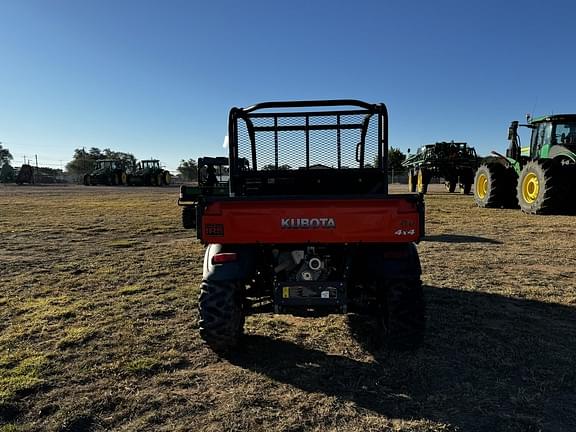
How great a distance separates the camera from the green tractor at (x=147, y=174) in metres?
40.4

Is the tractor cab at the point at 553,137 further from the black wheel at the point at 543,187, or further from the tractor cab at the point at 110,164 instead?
the tractor cab at the point at 110,164

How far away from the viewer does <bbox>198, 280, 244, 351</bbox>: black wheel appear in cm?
332

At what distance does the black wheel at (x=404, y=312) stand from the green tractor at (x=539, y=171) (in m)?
9.97

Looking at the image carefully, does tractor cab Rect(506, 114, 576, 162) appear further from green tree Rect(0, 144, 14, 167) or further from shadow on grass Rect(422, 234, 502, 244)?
green tree Rect(0, 144, 14, 167)

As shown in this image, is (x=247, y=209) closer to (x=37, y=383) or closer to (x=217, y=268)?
(x=217, y=268)

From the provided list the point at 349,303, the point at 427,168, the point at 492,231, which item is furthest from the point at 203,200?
the point at 427,168

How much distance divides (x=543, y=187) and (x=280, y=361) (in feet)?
35.1

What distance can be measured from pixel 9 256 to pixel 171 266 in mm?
2880

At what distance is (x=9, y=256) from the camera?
Result: 287 inches

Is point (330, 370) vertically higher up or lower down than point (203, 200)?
lower down

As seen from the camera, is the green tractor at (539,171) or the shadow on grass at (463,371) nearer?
the shadow on grass at (463,371)

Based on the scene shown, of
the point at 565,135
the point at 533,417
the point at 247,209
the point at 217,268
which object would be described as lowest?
the point at 533,417

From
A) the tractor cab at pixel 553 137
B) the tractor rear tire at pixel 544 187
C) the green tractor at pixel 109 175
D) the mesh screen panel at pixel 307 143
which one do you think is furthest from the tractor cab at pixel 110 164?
the mesh screen panel at pixel 307 143

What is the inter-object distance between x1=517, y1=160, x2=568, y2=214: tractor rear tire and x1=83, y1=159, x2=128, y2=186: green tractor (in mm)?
35555
